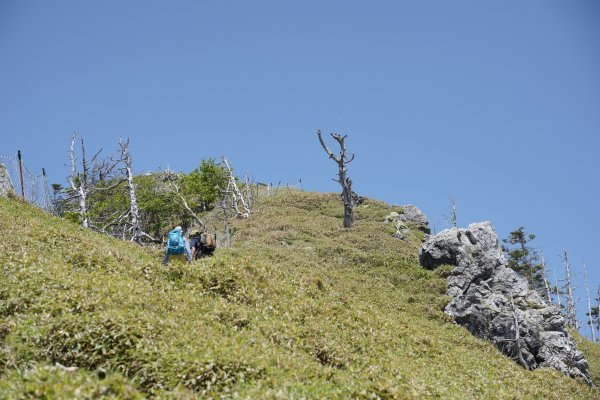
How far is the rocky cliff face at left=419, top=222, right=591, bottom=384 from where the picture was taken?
2762cm

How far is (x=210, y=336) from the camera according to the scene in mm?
12516

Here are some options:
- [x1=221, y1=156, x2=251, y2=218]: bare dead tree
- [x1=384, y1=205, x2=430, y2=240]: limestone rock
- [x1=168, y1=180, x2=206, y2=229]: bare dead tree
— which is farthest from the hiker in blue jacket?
[x1=384, y1=205, x2=430, y2=240]: limestone rock

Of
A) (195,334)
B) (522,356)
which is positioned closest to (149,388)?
(195,334)

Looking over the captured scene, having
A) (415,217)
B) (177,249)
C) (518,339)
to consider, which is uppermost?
(415,217)

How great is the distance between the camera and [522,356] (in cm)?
2709

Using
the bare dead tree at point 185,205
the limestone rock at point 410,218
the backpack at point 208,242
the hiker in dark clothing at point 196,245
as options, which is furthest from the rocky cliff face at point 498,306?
the bare dead tree at point 185,205

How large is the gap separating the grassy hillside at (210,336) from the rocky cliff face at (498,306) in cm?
195

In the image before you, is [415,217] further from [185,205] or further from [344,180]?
[185,205]

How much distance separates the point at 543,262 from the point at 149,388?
68797mm

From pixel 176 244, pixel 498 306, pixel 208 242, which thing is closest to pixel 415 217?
pixel 498 306

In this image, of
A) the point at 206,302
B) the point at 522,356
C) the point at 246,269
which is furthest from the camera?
the point at 522,356

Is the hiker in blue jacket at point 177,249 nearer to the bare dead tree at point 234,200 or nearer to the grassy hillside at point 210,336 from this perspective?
the grassy hillside at point 210,336

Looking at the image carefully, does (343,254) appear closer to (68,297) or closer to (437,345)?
(437,345)

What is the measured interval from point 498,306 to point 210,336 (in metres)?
21.5
